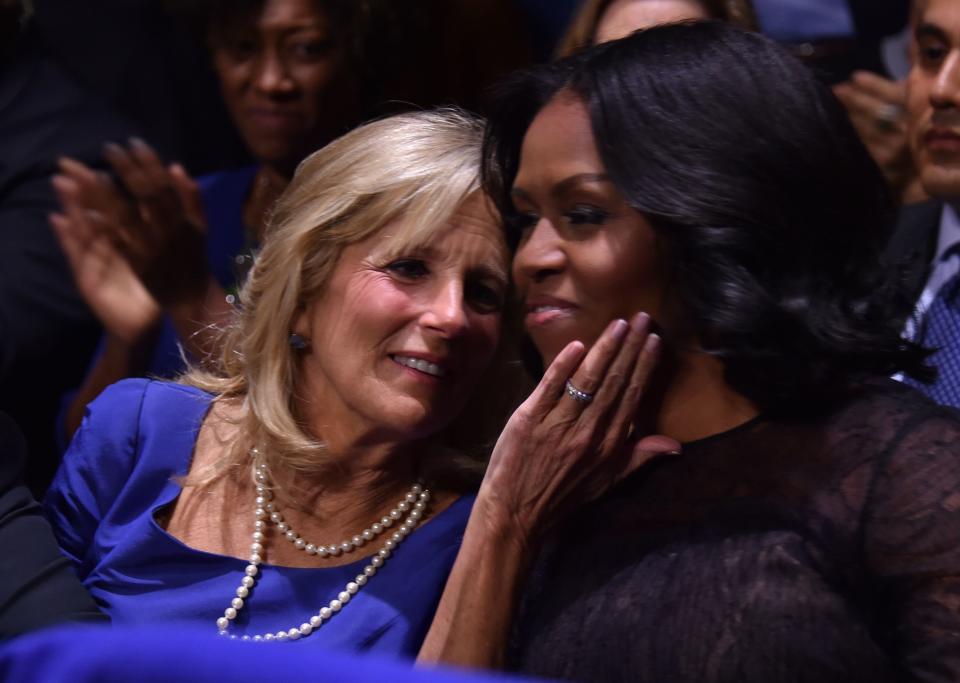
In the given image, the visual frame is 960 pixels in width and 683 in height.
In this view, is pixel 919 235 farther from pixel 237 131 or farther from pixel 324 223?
pixel 237 131

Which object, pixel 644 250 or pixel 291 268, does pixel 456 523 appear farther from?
pixel 644 250

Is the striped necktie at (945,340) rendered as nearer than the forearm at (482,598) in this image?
No

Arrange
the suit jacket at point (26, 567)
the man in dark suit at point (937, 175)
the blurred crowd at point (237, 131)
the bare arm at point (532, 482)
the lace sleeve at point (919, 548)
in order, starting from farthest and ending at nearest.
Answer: the blurred crowd at point (237, 131) < the man in dark suit at point (937, 175) < the bare arm at point (532, 482) < the suit jacket at point (26, 567) < the lace sleeve at point (919, 548)

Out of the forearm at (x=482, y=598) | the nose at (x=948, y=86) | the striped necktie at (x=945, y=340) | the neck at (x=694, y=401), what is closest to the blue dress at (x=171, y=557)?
the forearm at (x=482, y=598)

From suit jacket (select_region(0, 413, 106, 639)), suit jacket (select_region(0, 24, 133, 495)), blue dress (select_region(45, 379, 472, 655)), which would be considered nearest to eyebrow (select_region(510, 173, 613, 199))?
blue dress (select_region(45, 379, 472, 655))

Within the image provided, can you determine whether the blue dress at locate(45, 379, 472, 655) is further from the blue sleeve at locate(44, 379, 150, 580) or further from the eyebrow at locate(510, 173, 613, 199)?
the eyebrow at locate(510, 173, 613, 199)

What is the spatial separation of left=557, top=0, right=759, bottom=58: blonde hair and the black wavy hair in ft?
2.64

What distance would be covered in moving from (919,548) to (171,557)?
36.9 inches

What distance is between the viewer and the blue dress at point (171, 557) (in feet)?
5.55

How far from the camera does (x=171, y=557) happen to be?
176cm

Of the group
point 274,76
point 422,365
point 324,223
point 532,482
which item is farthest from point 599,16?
point 532,482

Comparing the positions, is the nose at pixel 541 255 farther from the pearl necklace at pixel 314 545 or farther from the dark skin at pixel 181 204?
the dark skin at pixel 181 204

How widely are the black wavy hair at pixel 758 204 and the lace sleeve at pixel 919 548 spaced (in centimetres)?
13

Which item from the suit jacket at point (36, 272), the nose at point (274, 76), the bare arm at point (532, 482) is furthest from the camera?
the nose at point (274, 76)
